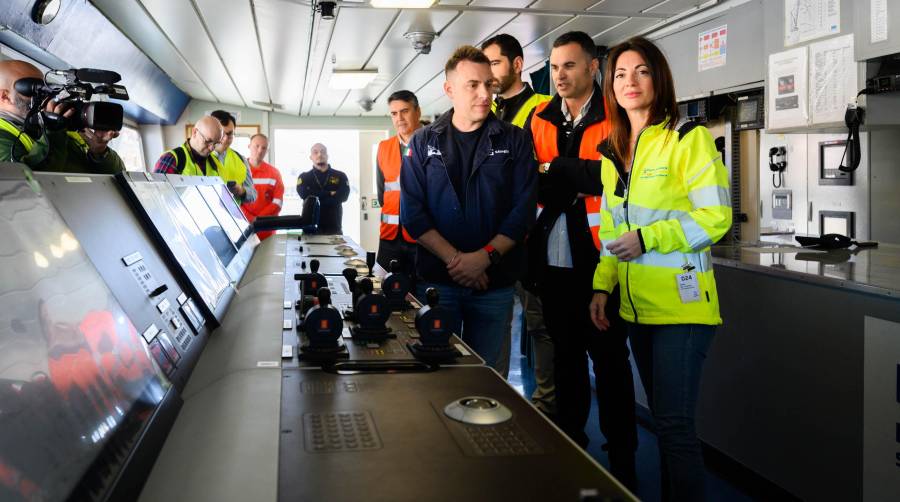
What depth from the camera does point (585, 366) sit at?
283 centimetres

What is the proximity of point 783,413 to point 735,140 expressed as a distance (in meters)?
3.00

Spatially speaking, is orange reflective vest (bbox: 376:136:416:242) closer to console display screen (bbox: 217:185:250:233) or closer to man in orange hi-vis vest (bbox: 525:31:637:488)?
console display screen (bbox: 217:185:250:233)

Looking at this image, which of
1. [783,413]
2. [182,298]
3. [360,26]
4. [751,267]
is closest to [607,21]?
[360,26]

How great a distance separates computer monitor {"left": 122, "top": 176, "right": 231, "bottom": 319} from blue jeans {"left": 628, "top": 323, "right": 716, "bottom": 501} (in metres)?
1.24

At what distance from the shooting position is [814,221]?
14.9ft

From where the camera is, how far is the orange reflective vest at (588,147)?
2.69m

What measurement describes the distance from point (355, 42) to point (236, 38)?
1.08m

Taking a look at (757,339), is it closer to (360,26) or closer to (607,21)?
(607,21)

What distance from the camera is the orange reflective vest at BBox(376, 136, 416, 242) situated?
12.7 ft

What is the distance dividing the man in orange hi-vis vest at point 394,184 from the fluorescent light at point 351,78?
3.99 meters

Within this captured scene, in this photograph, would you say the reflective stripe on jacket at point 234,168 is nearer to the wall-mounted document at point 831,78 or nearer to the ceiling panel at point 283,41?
the ceiling panel at point 283,41

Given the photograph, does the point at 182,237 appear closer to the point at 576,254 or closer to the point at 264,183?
the point at 576,254

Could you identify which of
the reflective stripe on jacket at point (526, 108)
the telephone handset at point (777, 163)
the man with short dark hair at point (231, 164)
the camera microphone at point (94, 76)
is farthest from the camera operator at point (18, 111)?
the telephone handset at point (777, 163)

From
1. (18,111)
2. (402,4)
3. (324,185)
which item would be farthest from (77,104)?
(324,185)
